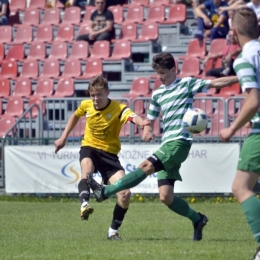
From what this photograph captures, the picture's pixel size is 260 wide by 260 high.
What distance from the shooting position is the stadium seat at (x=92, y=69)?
1923cm

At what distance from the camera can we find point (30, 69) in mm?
20750

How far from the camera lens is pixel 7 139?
15.6m

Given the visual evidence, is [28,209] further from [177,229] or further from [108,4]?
[108,4]

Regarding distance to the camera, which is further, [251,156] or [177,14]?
[177,14]

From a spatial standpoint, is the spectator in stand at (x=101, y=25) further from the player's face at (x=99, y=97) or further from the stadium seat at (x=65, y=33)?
the player's face at (x=99, y=97)

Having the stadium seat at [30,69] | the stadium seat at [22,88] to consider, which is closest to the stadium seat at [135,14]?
the stadium seat at [30,69]

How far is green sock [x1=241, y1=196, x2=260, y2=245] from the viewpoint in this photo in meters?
6.15

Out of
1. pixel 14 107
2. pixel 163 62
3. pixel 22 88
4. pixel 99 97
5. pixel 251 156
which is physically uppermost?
pixel 163 62

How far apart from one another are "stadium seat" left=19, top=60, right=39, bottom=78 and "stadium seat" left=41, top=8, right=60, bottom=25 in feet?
6.70

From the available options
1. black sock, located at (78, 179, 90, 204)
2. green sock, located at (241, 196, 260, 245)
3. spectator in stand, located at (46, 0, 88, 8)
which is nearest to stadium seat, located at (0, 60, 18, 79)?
spectator in stand, located at (46, 0, 88, 8)

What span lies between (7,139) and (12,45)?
7338 millimetres

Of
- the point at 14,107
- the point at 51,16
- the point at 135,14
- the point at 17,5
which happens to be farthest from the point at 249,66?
the point at 17,5

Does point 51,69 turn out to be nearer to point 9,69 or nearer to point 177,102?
point 9,69

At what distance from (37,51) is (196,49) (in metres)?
5.08
